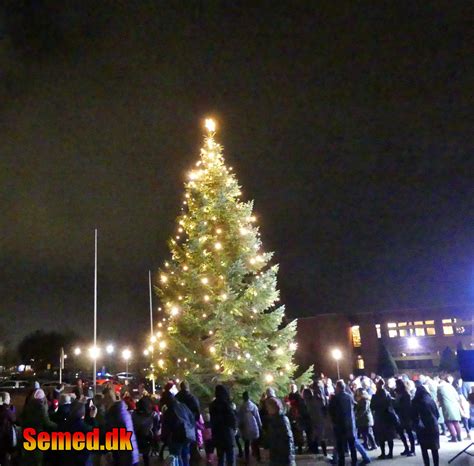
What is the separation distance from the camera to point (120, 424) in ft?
25.7

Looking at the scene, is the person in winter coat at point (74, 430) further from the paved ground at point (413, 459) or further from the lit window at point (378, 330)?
the lit window at point (378, 330)

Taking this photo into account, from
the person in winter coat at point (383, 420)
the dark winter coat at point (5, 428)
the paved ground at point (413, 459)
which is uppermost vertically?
the dark winter coat at point (5, 428)

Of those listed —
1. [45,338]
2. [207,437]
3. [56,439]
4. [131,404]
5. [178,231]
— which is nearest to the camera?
[56,439]

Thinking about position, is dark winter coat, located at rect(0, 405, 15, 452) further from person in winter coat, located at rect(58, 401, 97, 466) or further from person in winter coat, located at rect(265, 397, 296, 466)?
person in winter coat, located at rect(265, 397, 296, 466)

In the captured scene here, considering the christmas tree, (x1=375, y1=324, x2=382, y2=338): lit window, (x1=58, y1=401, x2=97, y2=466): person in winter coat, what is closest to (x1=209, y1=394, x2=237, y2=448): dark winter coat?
(x1=58, y1=401, x2=97, y2=466): person in winter coat

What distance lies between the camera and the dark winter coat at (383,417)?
1095 cm

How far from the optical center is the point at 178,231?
62.2ft

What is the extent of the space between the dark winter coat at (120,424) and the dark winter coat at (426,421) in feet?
19.2

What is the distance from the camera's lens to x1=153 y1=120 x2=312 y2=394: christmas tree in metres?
16.0

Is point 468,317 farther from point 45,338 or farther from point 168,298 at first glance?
point 45,338

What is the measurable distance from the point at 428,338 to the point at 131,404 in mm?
70715

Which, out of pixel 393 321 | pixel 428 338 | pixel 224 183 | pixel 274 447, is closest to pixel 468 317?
pixel 428 338

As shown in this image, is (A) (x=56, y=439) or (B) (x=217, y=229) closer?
(A) (x=56, y=439)

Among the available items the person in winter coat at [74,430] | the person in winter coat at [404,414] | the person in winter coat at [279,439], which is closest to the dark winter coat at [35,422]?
the person in winter coat at [74,430]
